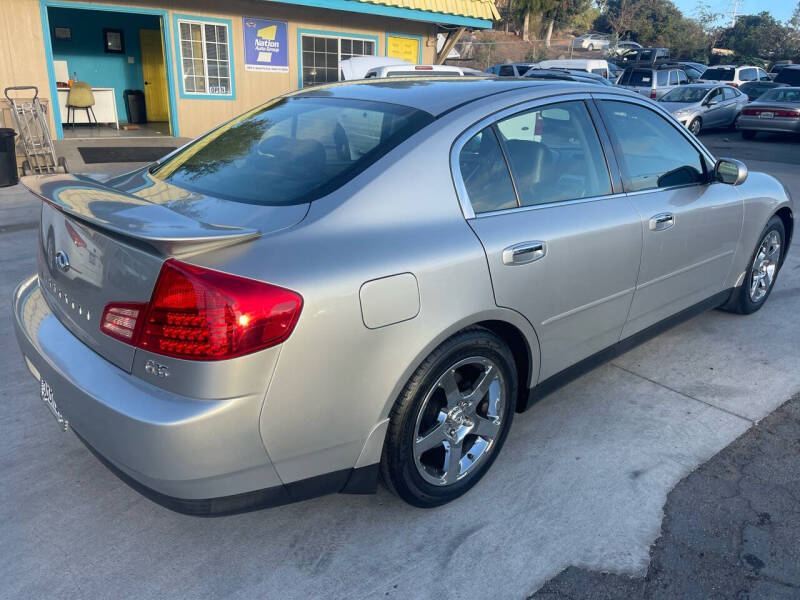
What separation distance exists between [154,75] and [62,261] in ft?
48.0

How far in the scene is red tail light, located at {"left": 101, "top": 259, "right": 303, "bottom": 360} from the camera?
1.99 m

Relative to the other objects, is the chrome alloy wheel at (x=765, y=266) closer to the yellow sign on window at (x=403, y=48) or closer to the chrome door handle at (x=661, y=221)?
the chrome door handle at (x=661, y=221)

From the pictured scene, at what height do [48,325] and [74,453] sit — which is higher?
[48,325]

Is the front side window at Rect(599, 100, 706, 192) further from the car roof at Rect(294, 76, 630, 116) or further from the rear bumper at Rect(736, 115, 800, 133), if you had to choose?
the rear bumper at Rect(736, 115, 800, 133)

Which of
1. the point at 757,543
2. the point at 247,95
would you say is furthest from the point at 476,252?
the point at 247,95

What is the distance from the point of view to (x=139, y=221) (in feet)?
6.91

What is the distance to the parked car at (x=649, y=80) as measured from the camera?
64.3ft

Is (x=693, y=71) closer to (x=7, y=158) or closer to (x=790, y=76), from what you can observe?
(x=790, y=76)

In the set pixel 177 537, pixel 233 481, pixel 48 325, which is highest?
pixel 48 325

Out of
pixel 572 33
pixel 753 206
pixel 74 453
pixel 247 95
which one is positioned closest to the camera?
pixel 74 453

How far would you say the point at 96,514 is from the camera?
2701mm

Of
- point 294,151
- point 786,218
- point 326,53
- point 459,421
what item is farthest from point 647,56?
point 459,421

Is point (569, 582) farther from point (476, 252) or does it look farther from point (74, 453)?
point (74, 453)

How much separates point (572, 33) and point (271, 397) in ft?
214
